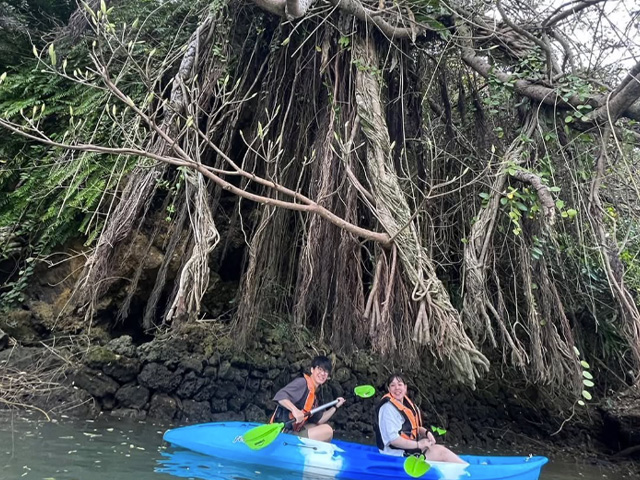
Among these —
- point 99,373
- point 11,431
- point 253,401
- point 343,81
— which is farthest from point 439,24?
point 11,431

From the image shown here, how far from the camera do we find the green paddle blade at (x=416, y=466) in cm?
374

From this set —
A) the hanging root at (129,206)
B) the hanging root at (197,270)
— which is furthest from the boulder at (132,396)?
the hanging root at (197,270)

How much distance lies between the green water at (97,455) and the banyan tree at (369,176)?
99 centimetres

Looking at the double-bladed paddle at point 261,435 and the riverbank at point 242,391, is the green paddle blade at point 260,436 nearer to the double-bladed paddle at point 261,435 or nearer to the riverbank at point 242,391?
the double-bladed paddle at point 261,435

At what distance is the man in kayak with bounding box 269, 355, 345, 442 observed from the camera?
4.20m

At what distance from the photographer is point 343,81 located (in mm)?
4645

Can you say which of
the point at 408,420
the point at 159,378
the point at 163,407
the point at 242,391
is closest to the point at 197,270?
the point at 159,378

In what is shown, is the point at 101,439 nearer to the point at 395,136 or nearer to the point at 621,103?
the point at 395,136

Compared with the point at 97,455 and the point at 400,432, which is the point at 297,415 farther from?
the point at 97,455

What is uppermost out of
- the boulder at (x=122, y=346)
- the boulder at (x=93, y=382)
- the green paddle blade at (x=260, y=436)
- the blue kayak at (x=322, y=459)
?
the boulder at (x=122, y=346)

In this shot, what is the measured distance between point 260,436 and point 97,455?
1143 mm

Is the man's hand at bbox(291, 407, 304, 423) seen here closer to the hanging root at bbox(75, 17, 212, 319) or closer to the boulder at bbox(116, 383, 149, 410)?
the boulder at bbox(116, 383, 149, 410)

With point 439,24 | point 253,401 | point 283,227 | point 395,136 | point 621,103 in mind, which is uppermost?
point 439,24

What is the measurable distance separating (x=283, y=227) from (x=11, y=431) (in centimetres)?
276
